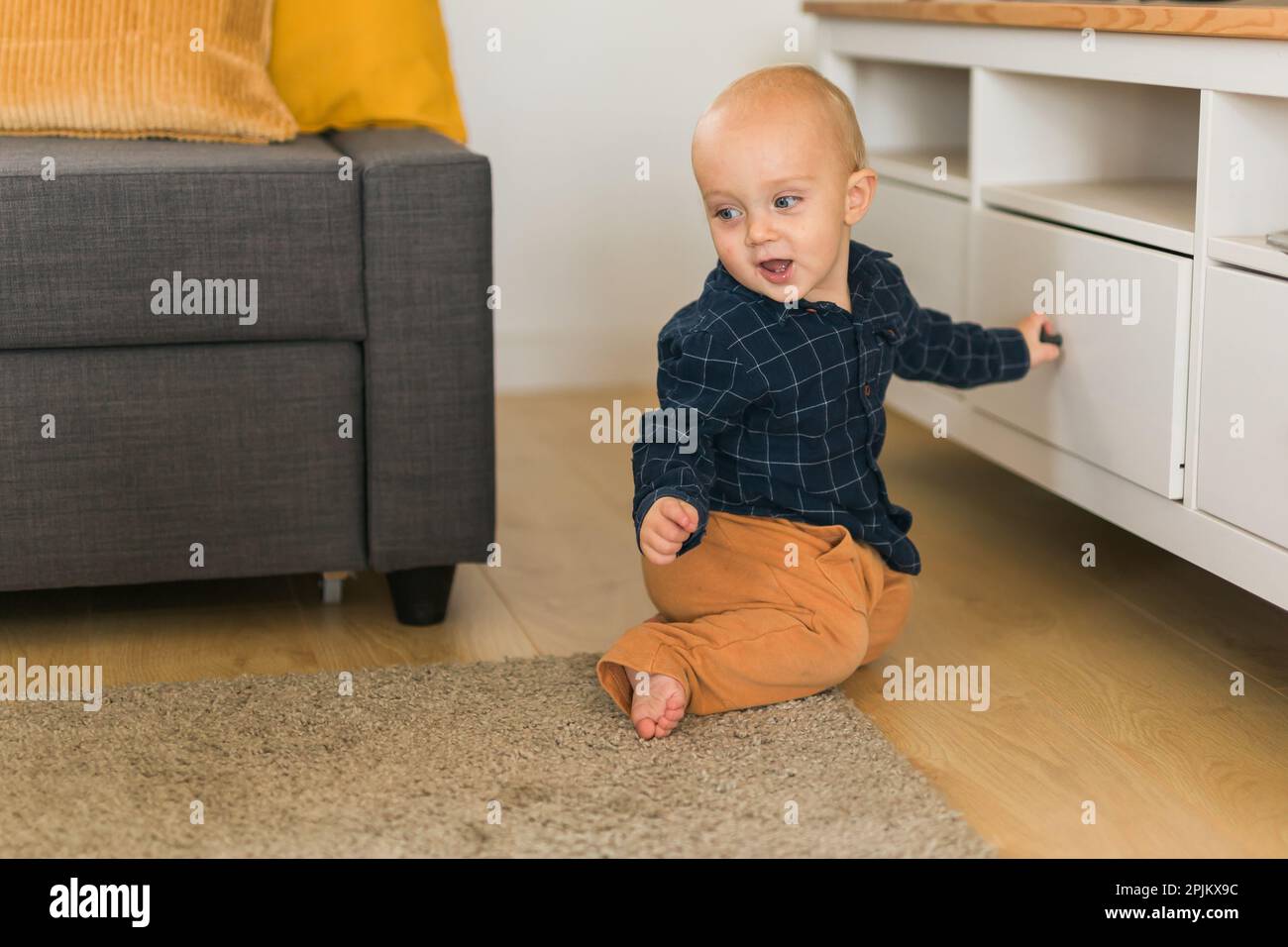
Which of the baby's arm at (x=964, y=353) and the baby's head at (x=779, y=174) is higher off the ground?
the baby's head at (x=779, y=174)

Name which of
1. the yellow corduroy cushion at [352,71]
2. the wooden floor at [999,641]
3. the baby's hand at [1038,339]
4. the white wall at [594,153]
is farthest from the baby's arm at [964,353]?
the white wall at [594,153]

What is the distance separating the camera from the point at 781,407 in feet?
4.10

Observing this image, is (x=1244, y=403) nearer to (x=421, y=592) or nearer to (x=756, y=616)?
(x=756, y=616)

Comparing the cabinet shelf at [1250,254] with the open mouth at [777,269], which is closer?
the cabinet shelf at [1250,254]

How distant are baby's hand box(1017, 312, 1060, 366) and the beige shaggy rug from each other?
425 mm

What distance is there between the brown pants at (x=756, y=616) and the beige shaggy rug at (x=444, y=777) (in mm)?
24

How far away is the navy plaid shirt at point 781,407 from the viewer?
1.21 meters

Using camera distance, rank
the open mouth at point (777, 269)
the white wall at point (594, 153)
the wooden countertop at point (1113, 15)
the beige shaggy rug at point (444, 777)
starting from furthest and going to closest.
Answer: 1. the white wall at point (594, 153)
2. the open mouth at point (777, 269)
3. the wooden countertop at point (1113, 15)
4. the beige shaggy rug at point (444, 777)

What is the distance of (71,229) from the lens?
1264mm

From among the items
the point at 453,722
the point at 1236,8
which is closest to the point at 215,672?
the point at 453,722

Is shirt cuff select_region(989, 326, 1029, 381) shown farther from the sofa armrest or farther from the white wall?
the white wall

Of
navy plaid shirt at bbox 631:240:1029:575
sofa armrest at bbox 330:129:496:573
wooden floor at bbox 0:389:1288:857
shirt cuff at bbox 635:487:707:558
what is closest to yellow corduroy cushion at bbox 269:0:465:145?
sofa armrest at bbox 330:129:496:573

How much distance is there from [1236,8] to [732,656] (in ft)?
2.08

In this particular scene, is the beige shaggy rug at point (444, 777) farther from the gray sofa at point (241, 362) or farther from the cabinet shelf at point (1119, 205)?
the cabinet shelf at point (1119, 205)
